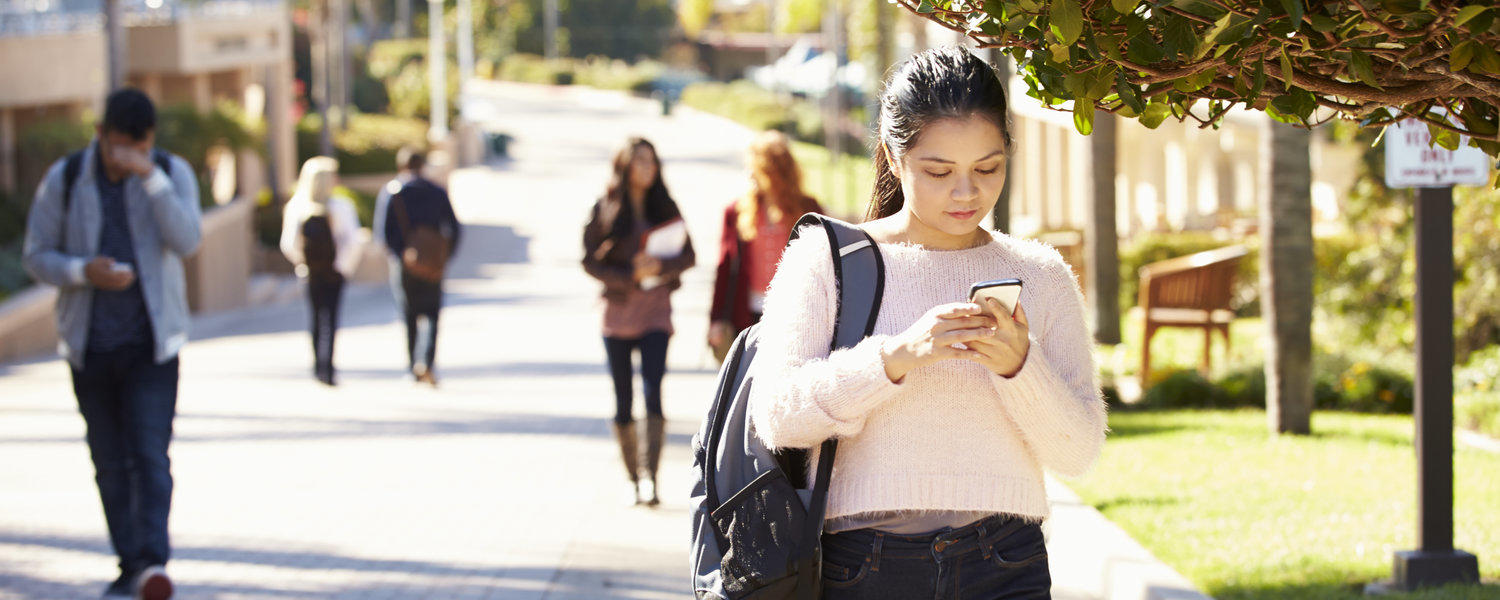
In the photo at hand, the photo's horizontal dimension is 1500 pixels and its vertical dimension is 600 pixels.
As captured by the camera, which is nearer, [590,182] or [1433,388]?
[1433,388]

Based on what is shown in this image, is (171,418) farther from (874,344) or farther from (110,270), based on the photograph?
(874,344)

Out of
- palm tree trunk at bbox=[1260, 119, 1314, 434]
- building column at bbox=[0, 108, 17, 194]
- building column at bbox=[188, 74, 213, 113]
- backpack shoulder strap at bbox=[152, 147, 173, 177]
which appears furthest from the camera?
→ building column at bbox=[188, 74, 213, 113]

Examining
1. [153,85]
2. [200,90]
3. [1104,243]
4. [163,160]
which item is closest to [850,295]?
[163,160]

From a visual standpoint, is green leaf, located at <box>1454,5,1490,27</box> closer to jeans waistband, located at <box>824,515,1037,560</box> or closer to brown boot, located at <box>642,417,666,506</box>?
jeans waistband, located at <box>824,515,1037,560</box>

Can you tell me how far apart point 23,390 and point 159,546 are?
760 centimetres

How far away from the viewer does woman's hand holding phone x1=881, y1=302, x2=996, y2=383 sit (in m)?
2.75

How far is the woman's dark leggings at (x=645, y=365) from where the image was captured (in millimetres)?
7785

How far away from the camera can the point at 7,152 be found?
22406 mm

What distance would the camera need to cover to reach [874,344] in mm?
2879

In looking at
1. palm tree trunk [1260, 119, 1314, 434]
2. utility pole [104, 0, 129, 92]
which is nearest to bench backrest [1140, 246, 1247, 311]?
palm tree trunk [1260, 119, 1314, 434]

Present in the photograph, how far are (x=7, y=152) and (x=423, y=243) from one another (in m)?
12.7

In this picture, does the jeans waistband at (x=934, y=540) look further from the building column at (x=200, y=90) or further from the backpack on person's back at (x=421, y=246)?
the building column at (x=200, y=90)

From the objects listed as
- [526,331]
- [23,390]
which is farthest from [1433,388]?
[526,331]

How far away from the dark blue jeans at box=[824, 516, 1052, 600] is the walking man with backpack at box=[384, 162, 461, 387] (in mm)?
9549
